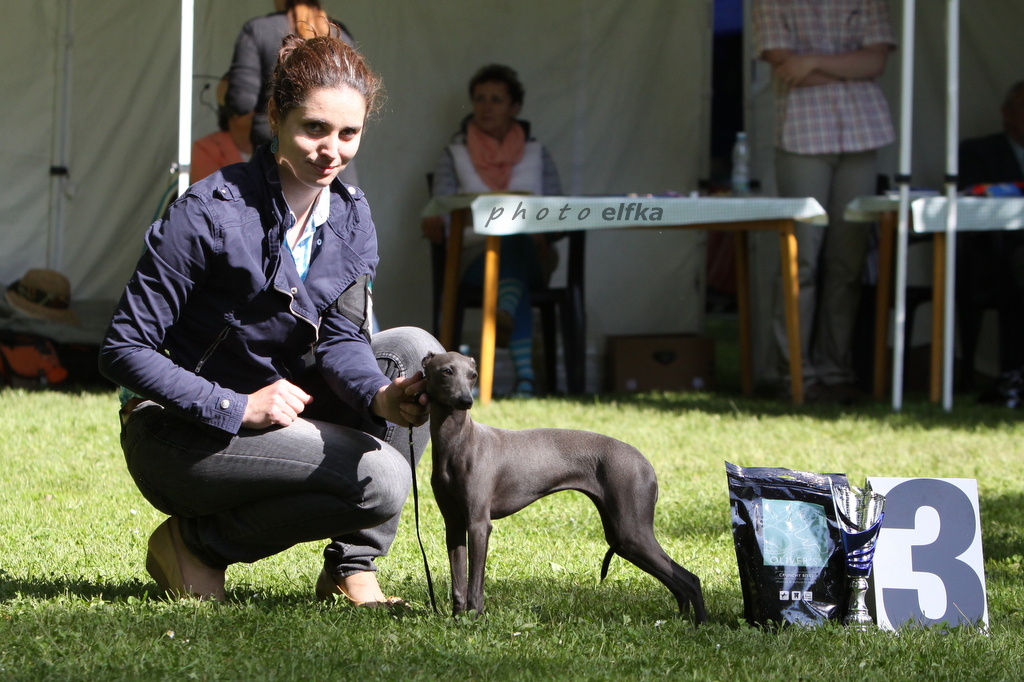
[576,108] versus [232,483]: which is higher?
[576,108]

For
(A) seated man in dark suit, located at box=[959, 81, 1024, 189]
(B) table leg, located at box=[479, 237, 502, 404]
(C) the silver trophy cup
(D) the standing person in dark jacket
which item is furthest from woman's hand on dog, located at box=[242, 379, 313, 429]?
(A) seated man in dark suit, located at box=[959, 81, 1024, 189]

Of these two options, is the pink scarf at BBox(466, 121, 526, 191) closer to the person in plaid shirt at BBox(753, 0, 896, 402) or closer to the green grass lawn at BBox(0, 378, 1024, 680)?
the person in plaid shirt at BBox(753, 0, 896, 402)

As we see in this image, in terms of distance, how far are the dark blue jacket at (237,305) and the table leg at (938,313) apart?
12.5 feet

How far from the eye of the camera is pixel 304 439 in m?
2.17

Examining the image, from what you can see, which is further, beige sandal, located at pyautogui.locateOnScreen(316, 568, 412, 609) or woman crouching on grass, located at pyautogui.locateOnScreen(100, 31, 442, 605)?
beige sandal, located at pyautogui.locateOnScreen(316, 568, 412, 609)

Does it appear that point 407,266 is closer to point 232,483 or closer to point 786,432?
point 786,432

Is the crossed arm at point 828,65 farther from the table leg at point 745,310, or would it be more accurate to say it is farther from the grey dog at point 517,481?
the grey dog at point 517,481

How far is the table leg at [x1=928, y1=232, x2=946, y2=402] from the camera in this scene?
536 cm

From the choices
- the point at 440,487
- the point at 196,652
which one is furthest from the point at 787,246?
the point at 196,652

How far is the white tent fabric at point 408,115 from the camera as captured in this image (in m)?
6.41

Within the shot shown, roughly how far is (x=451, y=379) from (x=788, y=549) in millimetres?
754

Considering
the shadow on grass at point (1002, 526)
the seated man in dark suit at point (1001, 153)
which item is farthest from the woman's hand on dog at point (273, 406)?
the seated man in dark suit at point (1001, 153)

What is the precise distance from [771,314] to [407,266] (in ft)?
7.28

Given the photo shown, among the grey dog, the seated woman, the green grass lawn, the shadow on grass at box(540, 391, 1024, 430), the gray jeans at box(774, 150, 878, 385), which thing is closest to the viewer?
the green grass lawn
